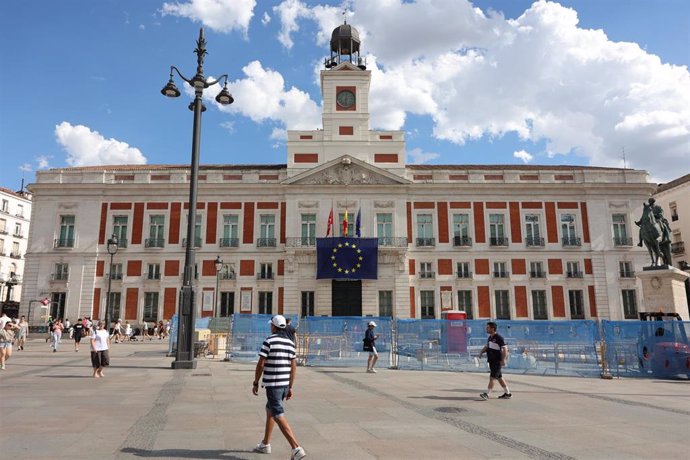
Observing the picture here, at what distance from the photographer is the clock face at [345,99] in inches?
1533

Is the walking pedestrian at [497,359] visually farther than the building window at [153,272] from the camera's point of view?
No

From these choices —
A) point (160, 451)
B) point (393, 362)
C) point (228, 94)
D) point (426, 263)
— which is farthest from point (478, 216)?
point (160, 451)

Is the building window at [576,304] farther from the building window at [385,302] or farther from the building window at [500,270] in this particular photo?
the building window at [385,302]

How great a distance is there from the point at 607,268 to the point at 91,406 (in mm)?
36499

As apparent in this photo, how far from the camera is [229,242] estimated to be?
120 feet

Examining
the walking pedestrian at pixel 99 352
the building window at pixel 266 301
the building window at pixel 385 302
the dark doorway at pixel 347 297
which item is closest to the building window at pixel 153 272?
the building window at pixel 266 301

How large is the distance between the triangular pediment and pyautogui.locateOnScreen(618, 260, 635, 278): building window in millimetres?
16966

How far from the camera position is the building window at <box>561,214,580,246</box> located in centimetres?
3675

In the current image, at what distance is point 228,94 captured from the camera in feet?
52.0

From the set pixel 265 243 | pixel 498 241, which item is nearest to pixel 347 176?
pixel 265 243

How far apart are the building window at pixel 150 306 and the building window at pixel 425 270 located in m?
19.5

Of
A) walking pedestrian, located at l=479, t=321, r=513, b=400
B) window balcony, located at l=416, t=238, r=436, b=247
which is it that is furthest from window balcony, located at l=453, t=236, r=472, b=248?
walking pedestrian, located at l=479, t=321, r=513, b=400

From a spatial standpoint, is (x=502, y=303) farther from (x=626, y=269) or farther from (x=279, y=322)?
(x=279, y=322)

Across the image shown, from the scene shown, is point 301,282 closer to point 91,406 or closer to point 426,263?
point 426,263
